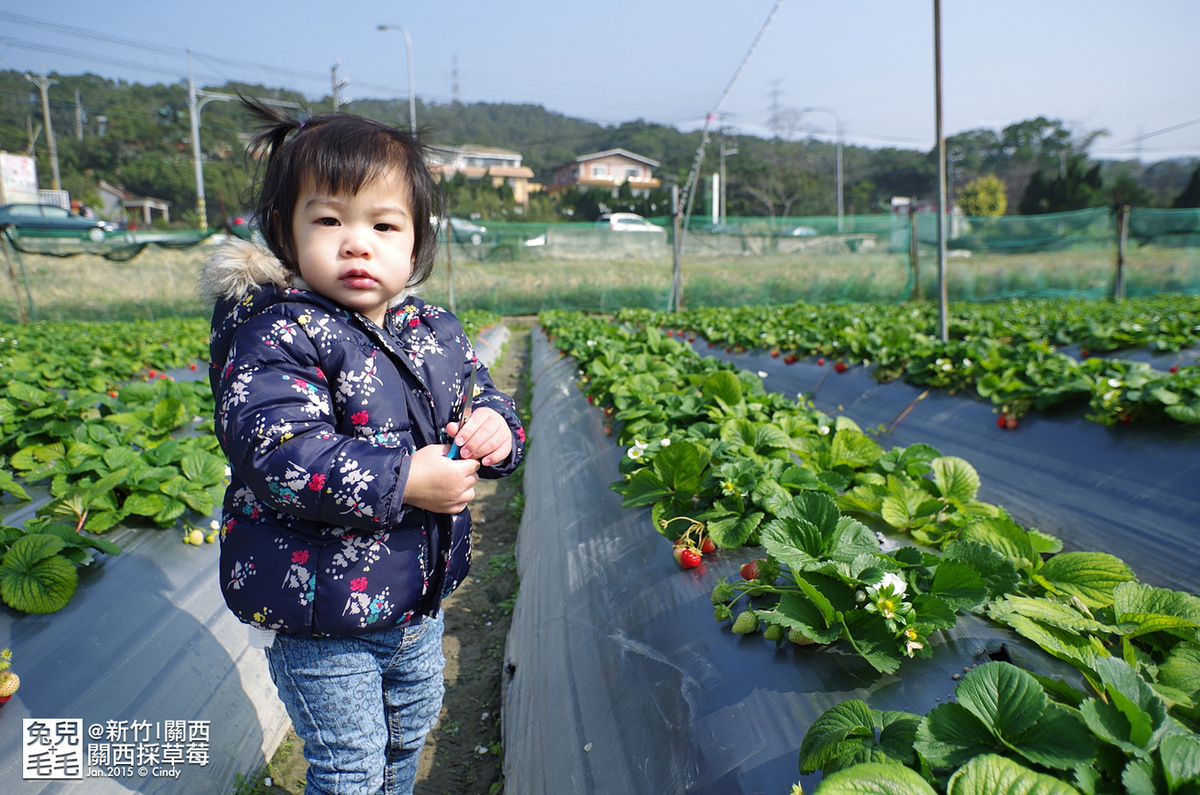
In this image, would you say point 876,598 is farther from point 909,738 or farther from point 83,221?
point 83,221

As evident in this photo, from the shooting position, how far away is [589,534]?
2461 mm

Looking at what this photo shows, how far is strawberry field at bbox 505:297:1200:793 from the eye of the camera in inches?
36.1

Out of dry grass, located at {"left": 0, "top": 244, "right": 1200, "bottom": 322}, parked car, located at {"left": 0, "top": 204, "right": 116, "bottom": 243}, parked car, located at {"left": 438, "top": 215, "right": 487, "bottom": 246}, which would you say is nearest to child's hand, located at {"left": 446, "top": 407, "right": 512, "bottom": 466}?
dry grass, located at {"left": 0, "top": 244, "right": 1200, "bottom": 322}

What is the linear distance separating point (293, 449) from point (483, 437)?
1.10 ft

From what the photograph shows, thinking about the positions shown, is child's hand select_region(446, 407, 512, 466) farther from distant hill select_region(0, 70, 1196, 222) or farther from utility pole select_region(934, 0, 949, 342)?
distant hill select_region(0, 70, 1196, 222)

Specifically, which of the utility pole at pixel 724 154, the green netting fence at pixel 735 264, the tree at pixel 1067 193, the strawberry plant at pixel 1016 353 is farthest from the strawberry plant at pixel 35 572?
the utility pole at pixel 724 154

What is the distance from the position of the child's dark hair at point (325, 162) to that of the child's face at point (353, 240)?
0.08 ft

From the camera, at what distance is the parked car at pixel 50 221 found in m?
18.1

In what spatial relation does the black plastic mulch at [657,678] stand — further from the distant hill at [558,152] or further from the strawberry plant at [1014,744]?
the distant hill at [558,152]

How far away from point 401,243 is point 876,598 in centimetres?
110

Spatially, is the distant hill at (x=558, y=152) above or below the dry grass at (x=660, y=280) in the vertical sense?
above

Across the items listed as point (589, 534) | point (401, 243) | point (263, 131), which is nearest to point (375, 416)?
point (401, 243)

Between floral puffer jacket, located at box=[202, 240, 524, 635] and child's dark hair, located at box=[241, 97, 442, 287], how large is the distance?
0.09 m

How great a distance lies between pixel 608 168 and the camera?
7150 cm
